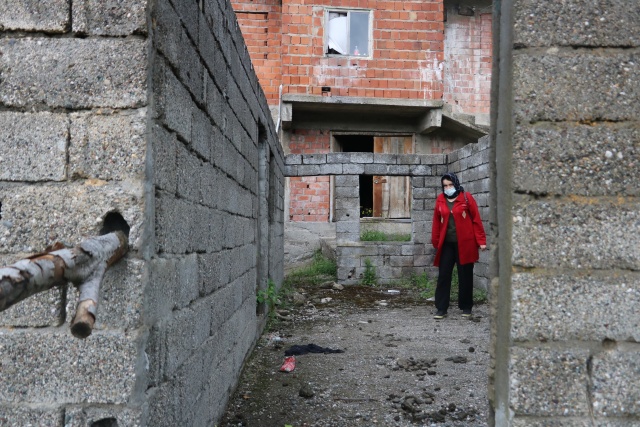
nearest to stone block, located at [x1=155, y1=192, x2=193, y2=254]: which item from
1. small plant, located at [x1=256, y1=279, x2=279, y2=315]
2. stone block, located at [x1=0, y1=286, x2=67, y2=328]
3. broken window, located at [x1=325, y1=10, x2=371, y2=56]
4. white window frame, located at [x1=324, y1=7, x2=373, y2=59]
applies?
stone block, located at [x1=0, y1=286, x2=67, y2=328]

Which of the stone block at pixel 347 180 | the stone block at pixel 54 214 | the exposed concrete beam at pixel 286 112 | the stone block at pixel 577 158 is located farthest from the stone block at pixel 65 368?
the exposed concrete beam at pixel 286 112

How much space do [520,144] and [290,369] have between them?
3.13 m

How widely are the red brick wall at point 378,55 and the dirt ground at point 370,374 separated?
20.2ft

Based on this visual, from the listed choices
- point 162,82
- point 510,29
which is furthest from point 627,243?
point 162,82

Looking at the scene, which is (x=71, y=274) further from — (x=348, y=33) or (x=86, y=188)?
(x=348, y=33)

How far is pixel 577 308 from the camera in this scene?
1911 mm

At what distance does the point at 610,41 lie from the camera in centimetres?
195

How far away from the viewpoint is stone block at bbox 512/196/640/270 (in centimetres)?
192

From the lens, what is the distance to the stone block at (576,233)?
1.92m

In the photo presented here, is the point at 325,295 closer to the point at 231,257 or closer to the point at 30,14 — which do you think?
the point at 231,257

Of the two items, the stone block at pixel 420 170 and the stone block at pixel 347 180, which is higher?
the stone block at pixel 420 170

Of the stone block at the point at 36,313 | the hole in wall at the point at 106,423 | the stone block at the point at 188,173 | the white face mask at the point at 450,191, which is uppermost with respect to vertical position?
the white face mask at the point at 450,191

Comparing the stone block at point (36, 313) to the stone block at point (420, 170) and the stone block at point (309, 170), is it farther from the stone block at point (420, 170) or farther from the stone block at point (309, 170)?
the stone block at point (420, 170)

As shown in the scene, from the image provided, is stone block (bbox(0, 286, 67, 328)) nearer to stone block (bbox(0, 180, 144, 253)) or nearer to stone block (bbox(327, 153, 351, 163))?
stone block (bbox(0, 180, 144, 253))
